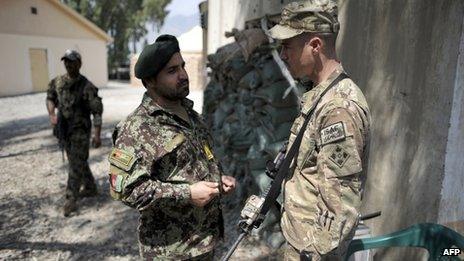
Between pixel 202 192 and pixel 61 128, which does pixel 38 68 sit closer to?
pixel 61 128

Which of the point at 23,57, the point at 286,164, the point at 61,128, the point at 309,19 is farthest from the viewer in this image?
the point at 23,57

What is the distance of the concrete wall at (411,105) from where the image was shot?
2.15 meters

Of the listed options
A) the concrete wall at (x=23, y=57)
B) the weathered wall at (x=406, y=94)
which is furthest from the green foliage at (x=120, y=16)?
the weathered wall at (x=406, y=94)

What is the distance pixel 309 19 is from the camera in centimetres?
148

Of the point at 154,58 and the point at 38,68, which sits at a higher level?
the point at 154,58

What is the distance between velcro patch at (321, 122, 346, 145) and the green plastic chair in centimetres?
92

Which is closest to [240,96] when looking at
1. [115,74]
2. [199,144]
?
[199,144]

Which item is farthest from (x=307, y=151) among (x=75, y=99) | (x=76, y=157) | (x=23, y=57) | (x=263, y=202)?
(x=23, y=57)

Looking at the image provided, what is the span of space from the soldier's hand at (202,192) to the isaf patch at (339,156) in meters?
0.60

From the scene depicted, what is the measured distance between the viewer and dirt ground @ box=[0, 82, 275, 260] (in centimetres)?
337

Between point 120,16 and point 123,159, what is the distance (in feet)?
106

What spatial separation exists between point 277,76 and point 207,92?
5.63ft

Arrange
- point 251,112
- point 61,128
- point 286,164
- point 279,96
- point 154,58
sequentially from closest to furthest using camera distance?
point 286,164, point 154,58, point 279,96, point 61,128, point 251,112

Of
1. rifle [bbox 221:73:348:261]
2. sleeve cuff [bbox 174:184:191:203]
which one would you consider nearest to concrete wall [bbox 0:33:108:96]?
sleeve cuff [bbox 174:184:191:203]
